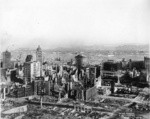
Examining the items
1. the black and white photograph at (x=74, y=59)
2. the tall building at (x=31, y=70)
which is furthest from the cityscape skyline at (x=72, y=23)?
the tall building at (x=31, y=70)

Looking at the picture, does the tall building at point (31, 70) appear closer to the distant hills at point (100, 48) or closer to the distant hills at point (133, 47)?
the distant hills at point (100, 48)

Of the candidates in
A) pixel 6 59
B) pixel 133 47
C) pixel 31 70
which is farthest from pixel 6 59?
pixel 133 47

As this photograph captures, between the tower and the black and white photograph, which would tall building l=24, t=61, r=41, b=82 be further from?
the tower

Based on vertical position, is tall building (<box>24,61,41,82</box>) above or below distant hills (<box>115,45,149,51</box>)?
below

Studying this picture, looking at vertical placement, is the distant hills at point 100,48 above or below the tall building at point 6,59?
above

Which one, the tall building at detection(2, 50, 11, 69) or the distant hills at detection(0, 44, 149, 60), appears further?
the tall building at detection(2, 50, 11, 69)

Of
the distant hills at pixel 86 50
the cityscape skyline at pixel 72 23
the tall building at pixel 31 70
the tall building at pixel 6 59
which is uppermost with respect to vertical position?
the cityscape skyline at pixel 72 23

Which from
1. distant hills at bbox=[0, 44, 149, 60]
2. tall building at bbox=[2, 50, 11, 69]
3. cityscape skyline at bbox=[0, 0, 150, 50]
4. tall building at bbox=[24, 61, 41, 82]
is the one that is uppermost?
cityscape skyline at bbox=[0, 0, 150, 50]

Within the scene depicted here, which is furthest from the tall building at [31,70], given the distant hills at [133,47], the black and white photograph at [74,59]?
the distant hills at [133,47]

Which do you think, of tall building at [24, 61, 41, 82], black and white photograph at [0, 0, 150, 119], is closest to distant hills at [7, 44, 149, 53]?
black and white photograph at [0, 0, 150, 119]

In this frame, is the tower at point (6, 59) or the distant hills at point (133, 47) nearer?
the distant hills at point (133, 47)

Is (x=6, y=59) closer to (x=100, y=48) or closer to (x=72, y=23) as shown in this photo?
(x=72, y=23)
